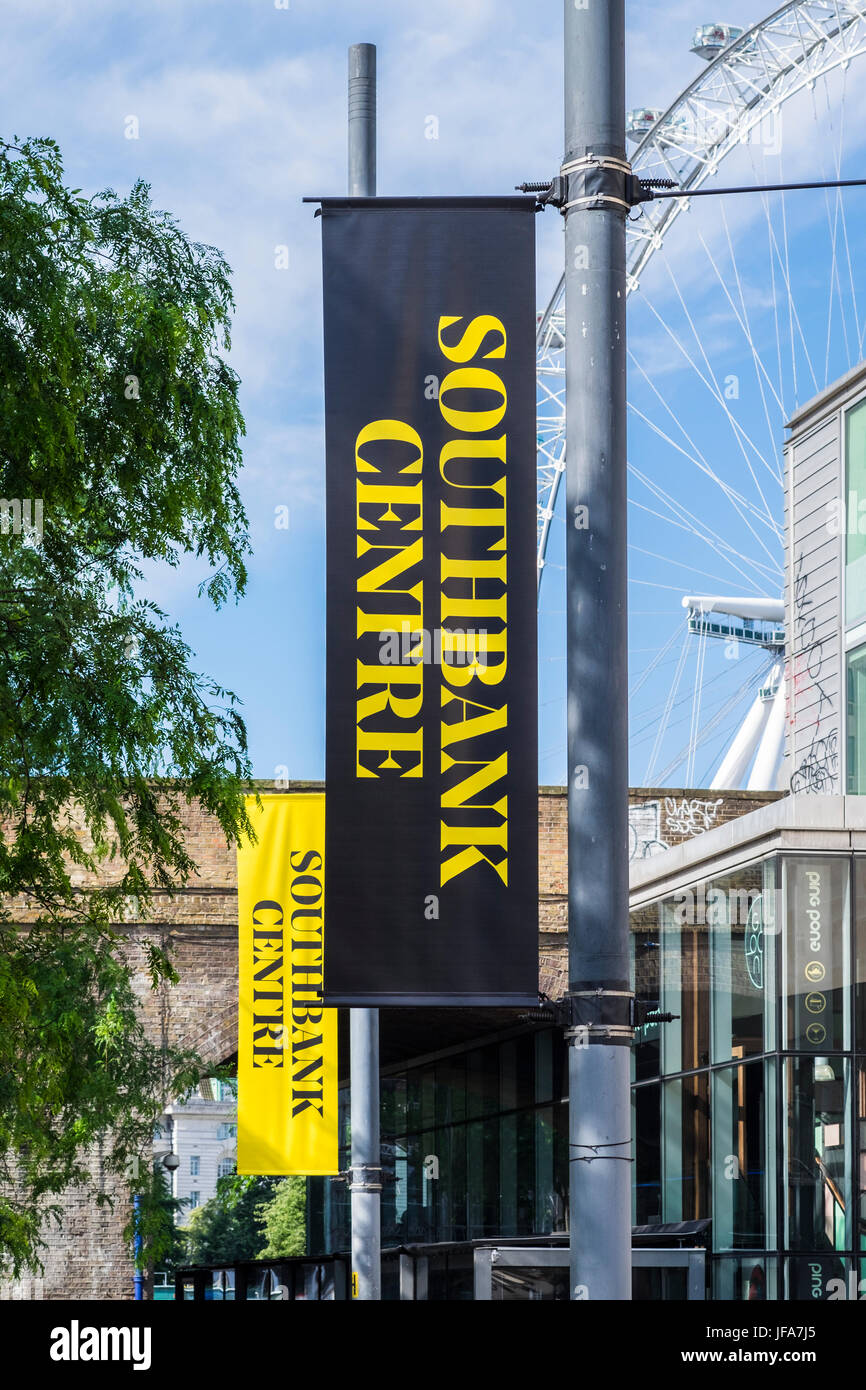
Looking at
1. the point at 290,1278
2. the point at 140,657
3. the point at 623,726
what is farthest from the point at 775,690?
the point at 623,726

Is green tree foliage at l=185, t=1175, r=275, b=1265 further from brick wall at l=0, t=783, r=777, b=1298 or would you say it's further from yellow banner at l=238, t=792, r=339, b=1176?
yellow banner at l=238, t=792, r=339, b=1176

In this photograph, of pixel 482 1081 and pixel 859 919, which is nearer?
pixel 859 919

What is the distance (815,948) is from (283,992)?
5.60 m

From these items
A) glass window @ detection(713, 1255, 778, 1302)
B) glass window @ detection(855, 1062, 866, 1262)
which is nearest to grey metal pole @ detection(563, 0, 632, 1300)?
glass window @ detection(855, 1062, 866, 1262)

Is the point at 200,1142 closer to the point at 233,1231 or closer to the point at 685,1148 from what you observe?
the point at 233,1231

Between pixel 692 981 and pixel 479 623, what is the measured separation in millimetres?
13906

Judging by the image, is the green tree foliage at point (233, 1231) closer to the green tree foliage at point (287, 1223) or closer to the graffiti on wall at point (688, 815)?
the green tree foliage at point (287, 1223)

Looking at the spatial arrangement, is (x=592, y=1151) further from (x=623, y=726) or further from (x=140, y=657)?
(x=140, y=657)

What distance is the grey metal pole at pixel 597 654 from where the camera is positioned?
5.93 metres

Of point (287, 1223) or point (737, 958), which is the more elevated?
point (737, 958)

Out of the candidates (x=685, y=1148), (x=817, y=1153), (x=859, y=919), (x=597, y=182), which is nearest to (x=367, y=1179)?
(x=817, y=1153)

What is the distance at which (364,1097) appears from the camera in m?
16.0

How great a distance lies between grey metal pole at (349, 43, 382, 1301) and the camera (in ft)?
46.7

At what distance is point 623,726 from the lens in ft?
20.5
